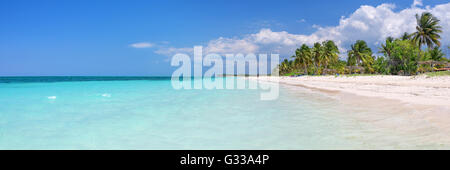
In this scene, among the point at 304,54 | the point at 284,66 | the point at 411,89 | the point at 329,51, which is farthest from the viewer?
the point at 284,66

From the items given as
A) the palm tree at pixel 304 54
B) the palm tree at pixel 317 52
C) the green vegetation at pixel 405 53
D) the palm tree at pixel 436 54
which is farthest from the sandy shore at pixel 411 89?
the palm tree at pixel 304 54

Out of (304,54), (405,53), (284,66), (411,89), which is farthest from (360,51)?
(411,89)

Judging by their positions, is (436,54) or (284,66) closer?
(436,54)

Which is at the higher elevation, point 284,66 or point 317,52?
point 317,52

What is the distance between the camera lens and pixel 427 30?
129 feet

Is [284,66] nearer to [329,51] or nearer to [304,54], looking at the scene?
[304,54]

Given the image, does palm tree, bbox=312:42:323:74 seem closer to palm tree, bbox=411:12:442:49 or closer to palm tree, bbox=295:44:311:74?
palm tree, bbox=295:44:311:74

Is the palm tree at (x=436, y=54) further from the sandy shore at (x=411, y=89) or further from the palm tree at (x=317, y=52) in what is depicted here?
the sandy shore at (x=411, y=89)

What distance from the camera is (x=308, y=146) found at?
4469 mm

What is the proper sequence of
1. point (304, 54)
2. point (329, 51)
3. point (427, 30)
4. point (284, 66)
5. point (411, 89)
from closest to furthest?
point (411, 89) → point (427, 30) → point (329, 51) → point (304, 54) → point (284, 66)

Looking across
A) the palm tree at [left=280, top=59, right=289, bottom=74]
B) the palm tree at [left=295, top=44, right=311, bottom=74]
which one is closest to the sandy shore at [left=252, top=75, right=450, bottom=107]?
the palm tree at [left=295, top=44, right=311, bottom=74]

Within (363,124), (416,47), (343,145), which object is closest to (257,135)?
(343,145)
